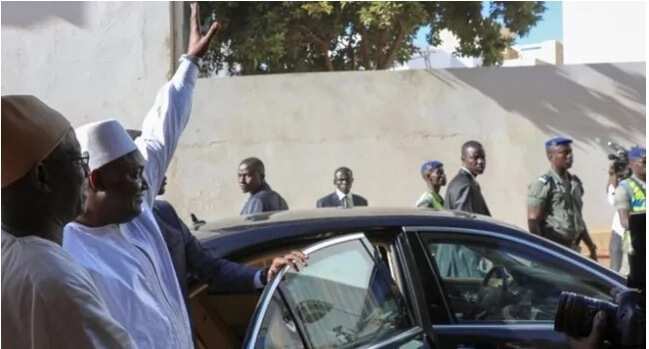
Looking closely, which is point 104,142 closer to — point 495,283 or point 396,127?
point 495,283

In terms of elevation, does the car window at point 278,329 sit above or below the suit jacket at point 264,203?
below

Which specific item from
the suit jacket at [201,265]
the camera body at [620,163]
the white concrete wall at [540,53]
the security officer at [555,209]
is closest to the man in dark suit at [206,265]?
the suit jacket at [201,265]

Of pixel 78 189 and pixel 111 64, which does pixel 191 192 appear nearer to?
pixel 111 64

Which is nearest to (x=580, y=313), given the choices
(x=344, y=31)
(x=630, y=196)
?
(x=630, y=196)

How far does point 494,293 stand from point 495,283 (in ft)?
0.13

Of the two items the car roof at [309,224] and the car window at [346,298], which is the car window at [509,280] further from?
the car window at [346,298]

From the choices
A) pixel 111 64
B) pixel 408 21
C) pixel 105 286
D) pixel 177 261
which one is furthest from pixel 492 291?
pixel 408 21

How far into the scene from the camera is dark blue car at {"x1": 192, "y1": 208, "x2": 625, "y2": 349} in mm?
2926

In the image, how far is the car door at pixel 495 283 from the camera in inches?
129

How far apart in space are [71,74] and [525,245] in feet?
22.5

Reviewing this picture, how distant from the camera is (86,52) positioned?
9.20 meters

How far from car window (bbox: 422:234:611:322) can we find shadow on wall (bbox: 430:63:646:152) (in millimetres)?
5703

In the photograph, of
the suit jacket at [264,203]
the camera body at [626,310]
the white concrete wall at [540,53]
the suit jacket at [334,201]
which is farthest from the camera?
the white concrete wall at [540,53]

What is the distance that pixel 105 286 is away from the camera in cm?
205
